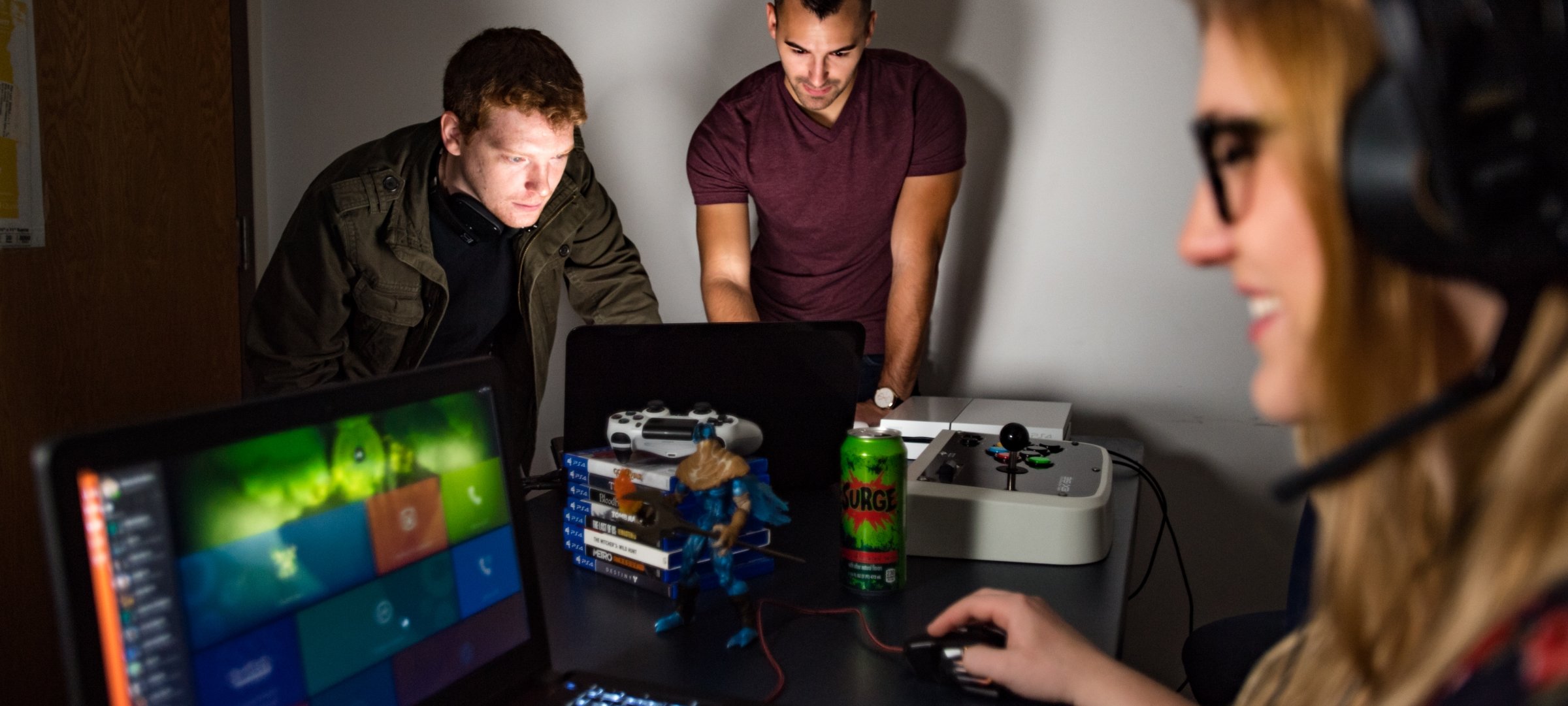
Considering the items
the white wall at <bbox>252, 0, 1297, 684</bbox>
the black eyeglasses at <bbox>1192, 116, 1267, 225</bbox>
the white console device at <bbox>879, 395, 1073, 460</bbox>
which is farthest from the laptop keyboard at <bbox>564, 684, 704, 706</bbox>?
the white wall at <bbox>252, 0, 1297, 684</bbox>

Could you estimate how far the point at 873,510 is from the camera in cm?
110

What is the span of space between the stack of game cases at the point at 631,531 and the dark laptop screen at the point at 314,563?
246mm

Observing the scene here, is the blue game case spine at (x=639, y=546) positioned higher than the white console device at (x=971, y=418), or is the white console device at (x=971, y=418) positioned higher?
the white console device at (x=971, y=418)

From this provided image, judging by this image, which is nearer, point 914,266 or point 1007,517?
point 1007,517

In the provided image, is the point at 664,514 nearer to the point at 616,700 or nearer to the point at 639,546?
the point at 639,546

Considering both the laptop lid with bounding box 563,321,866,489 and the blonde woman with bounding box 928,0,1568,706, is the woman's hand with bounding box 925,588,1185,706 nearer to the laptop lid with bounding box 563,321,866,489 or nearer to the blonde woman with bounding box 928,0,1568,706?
the blonde woman with bounding box 928,0,1568,706

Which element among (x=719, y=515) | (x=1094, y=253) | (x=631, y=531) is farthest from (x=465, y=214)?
(x=1094, y=253)

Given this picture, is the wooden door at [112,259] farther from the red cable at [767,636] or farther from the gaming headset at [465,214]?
the red cable at [767,636]

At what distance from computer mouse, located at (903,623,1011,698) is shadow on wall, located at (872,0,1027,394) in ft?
5.67

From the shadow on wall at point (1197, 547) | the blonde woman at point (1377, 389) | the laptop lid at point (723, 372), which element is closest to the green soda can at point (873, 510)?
the laptop lid at point (723, 372)

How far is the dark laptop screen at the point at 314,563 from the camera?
59cm

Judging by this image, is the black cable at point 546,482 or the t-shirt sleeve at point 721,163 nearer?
the black cable at point 546,482

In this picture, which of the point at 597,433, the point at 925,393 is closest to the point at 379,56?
the point at 925,393

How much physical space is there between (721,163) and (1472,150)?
85.6 inches
